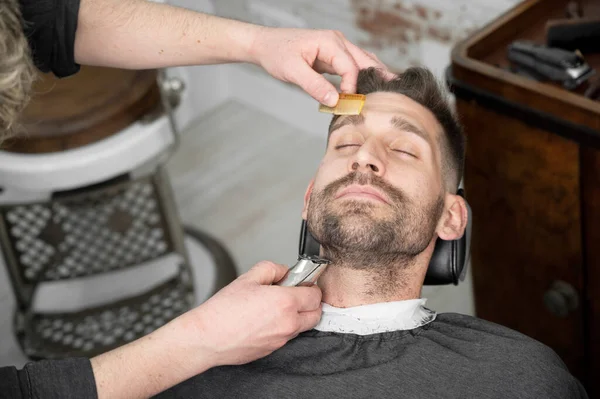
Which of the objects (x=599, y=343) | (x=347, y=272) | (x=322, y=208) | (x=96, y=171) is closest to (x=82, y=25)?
(x=96, y=171)

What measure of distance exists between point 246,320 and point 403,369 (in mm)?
302

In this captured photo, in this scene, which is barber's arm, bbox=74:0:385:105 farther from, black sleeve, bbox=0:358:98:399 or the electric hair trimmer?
black sleeve, bbox=0:358:98:399

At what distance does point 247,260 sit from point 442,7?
3.52ft

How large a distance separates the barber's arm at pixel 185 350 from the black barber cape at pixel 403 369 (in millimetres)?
115

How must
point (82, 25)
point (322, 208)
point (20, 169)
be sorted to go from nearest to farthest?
point (322, 208)
point (82, 25)
point (20, 169)

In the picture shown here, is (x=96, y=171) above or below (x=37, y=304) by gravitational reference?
above

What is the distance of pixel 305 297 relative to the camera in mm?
1315

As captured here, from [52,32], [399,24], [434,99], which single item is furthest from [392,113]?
[399,24]

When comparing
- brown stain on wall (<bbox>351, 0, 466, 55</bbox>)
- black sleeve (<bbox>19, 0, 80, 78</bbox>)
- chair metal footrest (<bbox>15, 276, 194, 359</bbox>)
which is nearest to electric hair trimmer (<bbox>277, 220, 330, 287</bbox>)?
black sleeve (<bbox>19, 0, 80, 78</bbox>)

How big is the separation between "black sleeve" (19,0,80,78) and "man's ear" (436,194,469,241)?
83cm

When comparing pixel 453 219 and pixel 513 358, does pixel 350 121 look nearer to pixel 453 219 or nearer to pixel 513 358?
pixel 453 219

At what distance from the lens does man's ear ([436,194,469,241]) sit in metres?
1.61

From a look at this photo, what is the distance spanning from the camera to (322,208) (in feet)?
4.92

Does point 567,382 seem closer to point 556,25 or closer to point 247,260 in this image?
point 556,25
